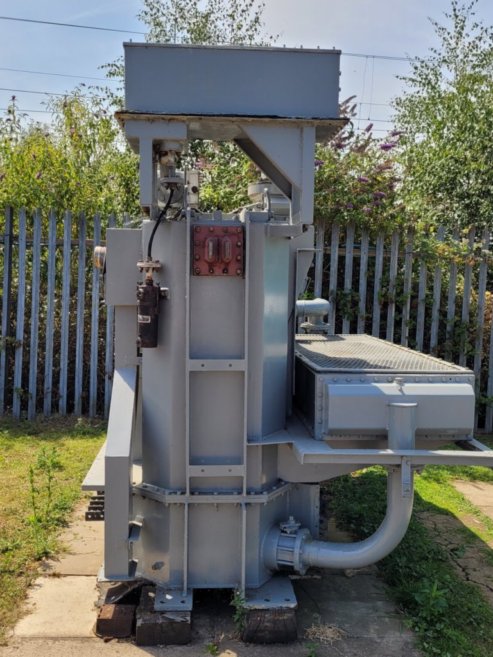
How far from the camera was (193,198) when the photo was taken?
9.52ft

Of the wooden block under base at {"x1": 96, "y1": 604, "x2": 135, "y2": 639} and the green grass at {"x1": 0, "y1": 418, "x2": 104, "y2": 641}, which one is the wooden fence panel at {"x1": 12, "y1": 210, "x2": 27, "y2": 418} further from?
the wooden block under base at {"x1": 96, "y1": 604, "x2": 135, "y2": 639}

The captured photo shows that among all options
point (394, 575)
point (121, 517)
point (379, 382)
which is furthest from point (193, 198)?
point (394, 575)

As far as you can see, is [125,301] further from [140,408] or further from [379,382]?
[379,382]

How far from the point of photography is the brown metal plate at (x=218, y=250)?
8.54 ft

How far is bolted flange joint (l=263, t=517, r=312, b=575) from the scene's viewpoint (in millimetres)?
2764

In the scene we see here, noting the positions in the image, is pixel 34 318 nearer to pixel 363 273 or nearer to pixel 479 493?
pixel 363 273

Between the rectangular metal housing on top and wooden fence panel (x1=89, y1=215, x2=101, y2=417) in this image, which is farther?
wooden fence panel (x1=89, y1=215, x2=101, y2=417)

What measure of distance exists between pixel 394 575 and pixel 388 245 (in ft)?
13.0

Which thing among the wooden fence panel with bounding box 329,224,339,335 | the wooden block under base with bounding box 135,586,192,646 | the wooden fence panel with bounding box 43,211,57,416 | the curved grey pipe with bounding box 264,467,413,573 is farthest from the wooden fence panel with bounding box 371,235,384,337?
the wooden block under base with bounding box 135,586,192,646

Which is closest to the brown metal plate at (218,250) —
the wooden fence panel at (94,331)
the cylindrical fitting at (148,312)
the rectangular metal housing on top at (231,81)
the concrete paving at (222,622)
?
the cylindrical fitting at (148,312)

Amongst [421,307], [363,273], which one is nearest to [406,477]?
[363,273]

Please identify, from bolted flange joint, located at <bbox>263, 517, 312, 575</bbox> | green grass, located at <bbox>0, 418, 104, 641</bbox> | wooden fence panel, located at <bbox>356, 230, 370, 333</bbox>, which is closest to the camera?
bolted flange joint, located at <bbox>263, 517, 312, 575</bbox>

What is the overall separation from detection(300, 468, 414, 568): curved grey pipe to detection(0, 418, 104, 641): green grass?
1.41 metres

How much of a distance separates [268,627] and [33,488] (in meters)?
2.11
